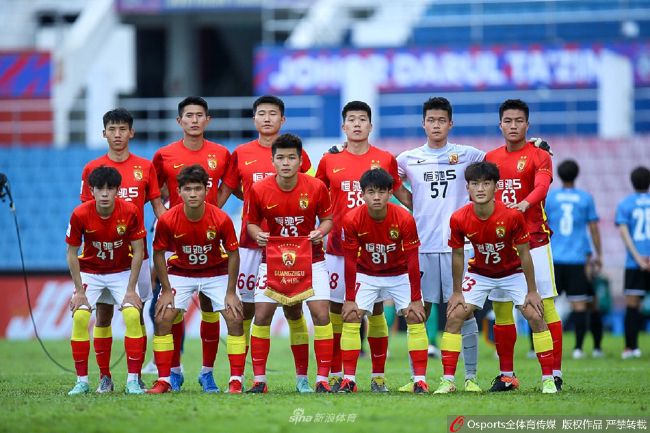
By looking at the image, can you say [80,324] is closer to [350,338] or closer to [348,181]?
[350,338]

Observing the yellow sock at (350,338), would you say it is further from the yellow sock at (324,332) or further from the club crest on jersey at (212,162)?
the club crest on jersey at (212,162)

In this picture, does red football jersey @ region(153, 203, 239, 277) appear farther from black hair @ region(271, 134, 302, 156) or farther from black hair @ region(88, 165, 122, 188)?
black hair @ region(271, 134, 302, 156)

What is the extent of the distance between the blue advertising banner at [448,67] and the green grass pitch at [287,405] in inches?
513

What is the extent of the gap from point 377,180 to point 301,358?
1.71 metres

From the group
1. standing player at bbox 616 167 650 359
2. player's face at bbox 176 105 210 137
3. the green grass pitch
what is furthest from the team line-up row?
standing player at bbox 616 167 650 359

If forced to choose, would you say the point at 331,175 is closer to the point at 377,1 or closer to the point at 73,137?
the point at 377,1

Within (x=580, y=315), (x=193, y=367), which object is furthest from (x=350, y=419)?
(x=580, y=315)

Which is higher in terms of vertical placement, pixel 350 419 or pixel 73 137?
pixel 73 137

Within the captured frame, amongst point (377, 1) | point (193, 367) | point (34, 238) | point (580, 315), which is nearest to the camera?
point (193, 367)

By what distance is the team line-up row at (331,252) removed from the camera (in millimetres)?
9719

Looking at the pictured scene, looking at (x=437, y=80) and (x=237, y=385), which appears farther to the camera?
(x=437, y=80)

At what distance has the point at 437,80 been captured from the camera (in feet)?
81.7

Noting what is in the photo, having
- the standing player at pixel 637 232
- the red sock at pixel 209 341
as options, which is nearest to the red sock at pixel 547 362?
the red sock at pixel 209 341

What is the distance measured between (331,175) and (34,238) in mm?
14953
